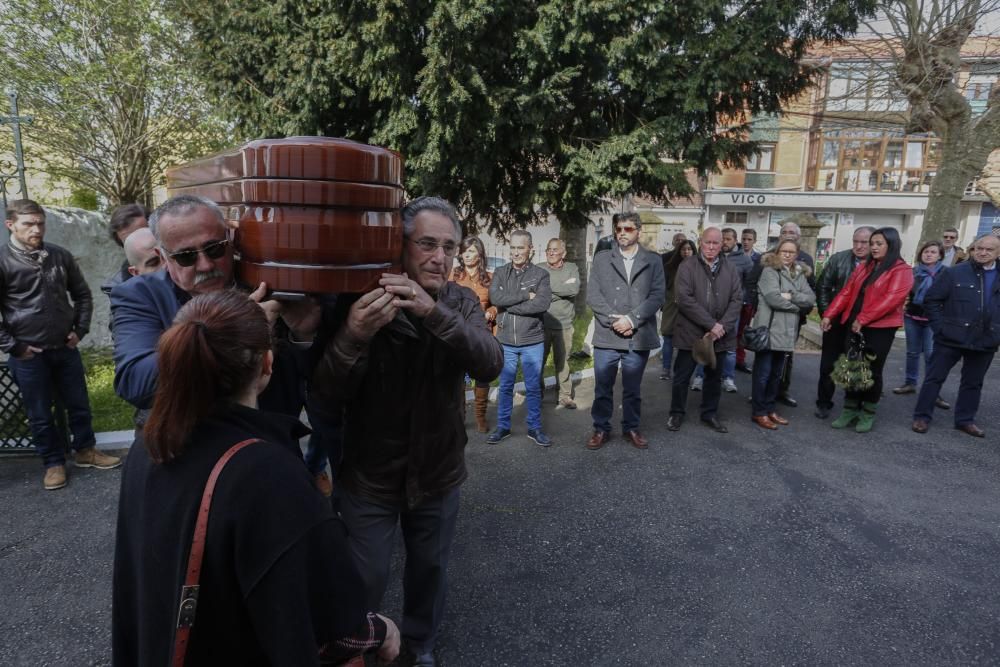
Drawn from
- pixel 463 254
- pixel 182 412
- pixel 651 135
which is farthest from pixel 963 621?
pixel 651 135

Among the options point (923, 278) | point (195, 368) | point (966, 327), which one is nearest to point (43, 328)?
point (195, 368)

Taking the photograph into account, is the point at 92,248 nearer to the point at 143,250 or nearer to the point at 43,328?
the point at 43,328

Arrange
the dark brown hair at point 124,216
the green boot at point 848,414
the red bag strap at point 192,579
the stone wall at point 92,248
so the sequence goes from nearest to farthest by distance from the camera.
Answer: the red bag strap at point 192,579 → the dark brown hair at point 124,216 → the green boot at point 848,414 → the stone wall at point 92,248

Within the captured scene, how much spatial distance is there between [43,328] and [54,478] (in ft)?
3.56

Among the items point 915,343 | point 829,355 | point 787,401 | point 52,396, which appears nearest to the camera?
point 52,396

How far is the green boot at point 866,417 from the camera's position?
5.53 meters

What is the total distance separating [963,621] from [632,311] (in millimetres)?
2930

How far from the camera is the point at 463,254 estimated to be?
18.4ft

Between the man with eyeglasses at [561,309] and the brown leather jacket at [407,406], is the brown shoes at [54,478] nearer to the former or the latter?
the brown leather jacket at [407,406]

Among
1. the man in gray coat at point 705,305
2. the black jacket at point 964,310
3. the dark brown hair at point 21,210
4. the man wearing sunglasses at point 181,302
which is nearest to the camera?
the man wearing sunglasses at point 181,302

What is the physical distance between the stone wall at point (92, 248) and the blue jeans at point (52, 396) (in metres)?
4.47

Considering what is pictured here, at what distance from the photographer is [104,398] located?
6.04 metres

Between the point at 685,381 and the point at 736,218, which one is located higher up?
the point at 736,218

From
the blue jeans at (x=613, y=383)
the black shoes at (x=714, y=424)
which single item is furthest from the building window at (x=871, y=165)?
the blue jeans at (x=613, y=383)
